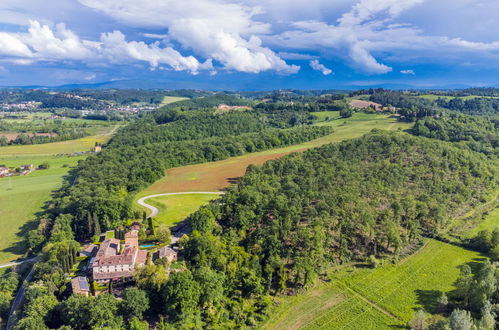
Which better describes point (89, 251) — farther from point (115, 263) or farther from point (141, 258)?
point (115, 263)

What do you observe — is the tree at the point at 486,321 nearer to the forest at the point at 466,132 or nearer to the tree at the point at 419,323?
the tree at the point at 419,323

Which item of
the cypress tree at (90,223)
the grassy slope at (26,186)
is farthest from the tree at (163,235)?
the grassy slope at (26,186)

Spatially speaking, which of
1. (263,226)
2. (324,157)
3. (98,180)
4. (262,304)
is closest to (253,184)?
(263,226)

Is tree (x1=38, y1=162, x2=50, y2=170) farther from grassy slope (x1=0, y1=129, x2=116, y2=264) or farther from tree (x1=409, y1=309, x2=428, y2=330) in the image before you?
tree (x1=409, y1=309, x2=428, y2=330)

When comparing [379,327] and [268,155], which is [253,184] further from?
[268,155]

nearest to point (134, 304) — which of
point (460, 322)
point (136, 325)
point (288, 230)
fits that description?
point (136, 325)
